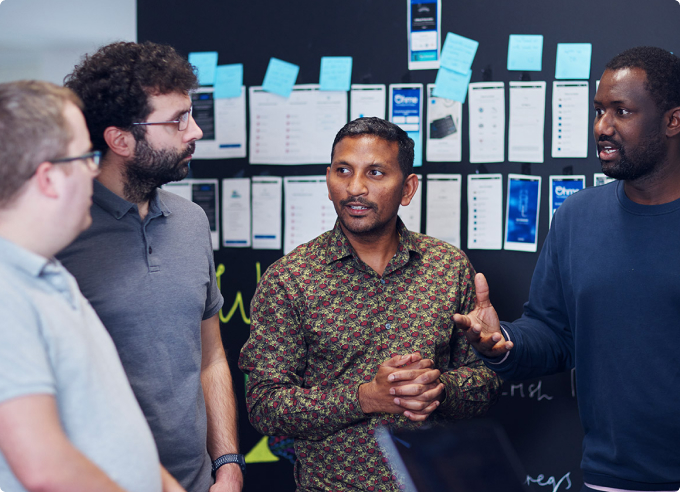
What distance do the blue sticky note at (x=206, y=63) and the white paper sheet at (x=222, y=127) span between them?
4cm

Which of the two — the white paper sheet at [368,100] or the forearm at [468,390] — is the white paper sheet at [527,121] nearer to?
the white paper sheet at [368,100]

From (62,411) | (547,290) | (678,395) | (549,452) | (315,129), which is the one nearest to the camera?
(62,411)

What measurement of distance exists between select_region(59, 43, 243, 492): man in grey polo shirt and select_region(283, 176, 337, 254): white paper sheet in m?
0.99

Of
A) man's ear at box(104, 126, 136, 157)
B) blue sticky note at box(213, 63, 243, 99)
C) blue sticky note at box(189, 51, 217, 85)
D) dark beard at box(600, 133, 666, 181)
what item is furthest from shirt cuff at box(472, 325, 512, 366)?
blue sticky note at box(189, 51, 217, 85)

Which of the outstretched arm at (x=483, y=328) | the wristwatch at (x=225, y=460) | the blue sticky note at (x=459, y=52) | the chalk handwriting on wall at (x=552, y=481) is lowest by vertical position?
the chalk handwriting on wall at (x=552, y=481)

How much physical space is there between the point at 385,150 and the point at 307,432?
36.3 inches

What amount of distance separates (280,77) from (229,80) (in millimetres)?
238

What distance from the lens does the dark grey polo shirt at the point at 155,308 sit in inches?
50.6

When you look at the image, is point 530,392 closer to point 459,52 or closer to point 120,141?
point 459,52

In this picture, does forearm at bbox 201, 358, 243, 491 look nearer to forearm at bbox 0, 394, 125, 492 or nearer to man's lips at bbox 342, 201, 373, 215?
man's lips at bbox 342, 201, 373, 215

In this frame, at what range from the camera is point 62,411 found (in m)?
0.79

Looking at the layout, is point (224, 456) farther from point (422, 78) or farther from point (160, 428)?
point (422, 78)

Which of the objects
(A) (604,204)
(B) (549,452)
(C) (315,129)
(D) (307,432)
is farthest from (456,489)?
(C) (315,129)

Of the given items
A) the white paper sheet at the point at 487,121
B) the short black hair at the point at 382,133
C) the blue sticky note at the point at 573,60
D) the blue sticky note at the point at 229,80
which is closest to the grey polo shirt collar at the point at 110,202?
the short black hair at the point at 382,133
